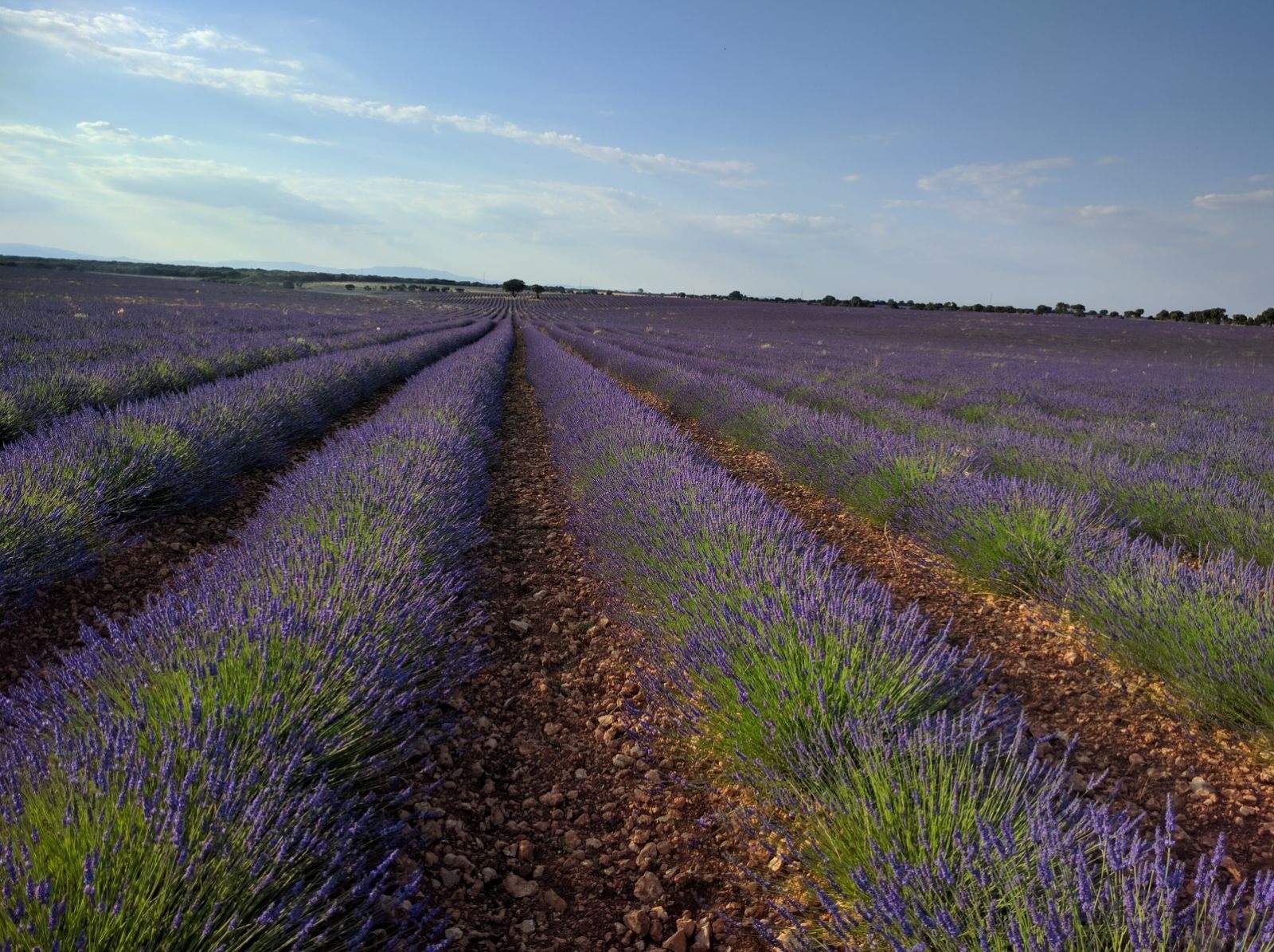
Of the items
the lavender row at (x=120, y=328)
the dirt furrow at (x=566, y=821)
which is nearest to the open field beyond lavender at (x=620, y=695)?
the dirt furrow at (x=566, y=821)

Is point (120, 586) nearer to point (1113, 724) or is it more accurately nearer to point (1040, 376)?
point (1113, 724)

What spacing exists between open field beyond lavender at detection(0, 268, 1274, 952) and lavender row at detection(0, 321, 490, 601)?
0.12ft

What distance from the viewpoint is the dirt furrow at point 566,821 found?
1.70 m

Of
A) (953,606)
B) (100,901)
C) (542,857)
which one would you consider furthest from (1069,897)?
(953,606)

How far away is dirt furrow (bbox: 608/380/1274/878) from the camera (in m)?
2.04

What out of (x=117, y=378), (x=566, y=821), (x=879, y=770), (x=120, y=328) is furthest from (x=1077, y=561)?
(x=120, y=328)

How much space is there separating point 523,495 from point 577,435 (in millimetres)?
828

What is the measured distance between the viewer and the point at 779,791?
171cm

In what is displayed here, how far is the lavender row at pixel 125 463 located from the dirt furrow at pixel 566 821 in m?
1.99

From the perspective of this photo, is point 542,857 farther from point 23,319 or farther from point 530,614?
point 23,319

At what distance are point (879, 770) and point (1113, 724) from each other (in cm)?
157

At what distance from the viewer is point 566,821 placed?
2107 millimetres

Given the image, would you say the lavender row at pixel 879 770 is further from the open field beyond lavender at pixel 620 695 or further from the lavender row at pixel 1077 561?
the lavender row at pixel 1077 561

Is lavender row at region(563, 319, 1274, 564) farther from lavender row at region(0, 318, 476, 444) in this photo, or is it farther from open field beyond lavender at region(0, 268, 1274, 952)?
lavender row at region(0, 318, 476, 444)
